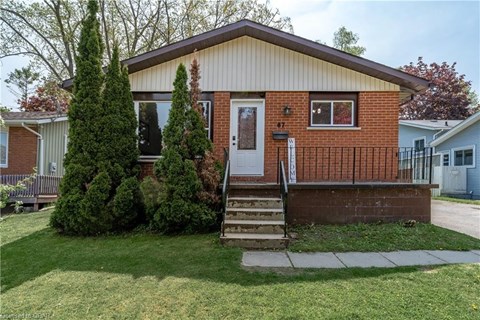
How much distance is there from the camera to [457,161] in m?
16.4

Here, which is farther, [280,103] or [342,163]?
[280,103]

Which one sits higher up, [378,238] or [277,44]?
[277,44]

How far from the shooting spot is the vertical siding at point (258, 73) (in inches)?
310

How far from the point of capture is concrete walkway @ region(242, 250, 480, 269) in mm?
4359

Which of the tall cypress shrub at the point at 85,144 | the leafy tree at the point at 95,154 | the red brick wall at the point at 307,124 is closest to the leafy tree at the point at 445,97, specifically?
the red brick wall at the point at 307,124

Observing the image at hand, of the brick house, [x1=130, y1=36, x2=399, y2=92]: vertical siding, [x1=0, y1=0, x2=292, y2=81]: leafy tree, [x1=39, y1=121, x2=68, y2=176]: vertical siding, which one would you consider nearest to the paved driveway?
the brick house

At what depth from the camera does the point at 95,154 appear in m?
6.34

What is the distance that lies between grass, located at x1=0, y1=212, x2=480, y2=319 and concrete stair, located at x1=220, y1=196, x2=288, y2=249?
0.45 metres

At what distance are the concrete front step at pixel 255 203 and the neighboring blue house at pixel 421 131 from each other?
14183 millimetres

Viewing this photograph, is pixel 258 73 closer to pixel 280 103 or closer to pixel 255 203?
pixel 280 103

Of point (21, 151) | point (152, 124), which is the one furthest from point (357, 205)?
point (21, 151)

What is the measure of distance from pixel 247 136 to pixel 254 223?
310cm

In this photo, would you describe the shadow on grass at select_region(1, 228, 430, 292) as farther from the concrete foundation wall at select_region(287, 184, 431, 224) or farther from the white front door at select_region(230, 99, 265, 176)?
the white front door at select_region(230, 99, 265, 176)

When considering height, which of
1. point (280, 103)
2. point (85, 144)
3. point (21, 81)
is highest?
point (21, 81)
